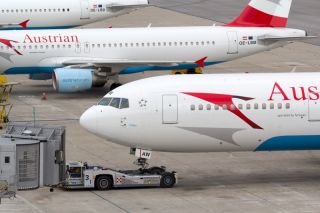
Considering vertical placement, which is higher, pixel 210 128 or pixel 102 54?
pixel 102 54

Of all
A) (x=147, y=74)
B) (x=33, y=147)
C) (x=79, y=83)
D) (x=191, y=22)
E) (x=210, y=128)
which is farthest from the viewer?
(x=191, y=22)

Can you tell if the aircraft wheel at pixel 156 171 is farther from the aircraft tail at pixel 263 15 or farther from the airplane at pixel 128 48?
the aircraft tail at pixel 263 15

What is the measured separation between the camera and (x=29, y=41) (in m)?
57.2

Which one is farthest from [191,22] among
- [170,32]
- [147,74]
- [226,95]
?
[226,95]

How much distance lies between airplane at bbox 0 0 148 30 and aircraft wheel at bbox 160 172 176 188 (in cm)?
3267

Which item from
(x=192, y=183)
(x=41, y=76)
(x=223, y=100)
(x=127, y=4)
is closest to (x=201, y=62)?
(x=41, y=76)

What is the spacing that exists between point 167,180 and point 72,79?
18332 mm

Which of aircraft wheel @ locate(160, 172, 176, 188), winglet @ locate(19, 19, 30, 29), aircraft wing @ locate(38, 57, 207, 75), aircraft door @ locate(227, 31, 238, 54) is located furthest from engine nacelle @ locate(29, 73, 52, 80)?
aircraft wheel @ locate(160, 172, 176, 188)

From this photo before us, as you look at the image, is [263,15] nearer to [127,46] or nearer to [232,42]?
[232,42]

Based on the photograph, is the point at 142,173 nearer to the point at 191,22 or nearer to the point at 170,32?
the point at 170,32

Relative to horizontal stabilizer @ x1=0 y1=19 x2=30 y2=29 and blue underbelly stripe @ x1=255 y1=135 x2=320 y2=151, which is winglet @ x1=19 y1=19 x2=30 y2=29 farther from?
blue underbelly stripe @ x1=255 y1=135 x2=320 y2=151

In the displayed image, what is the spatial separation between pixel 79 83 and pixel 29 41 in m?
3.61

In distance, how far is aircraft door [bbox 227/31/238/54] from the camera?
58938 mm

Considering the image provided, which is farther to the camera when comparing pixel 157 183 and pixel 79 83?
pixel 79 83
